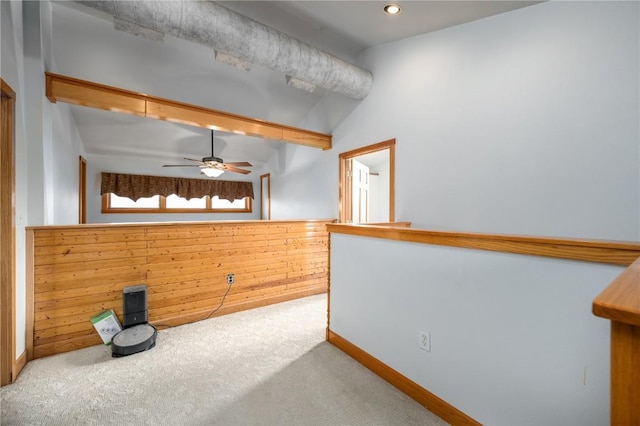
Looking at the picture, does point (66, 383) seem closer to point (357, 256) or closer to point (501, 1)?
point (357, 256)

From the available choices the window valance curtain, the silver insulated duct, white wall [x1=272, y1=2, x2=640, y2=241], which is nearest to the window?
the window valance curtain

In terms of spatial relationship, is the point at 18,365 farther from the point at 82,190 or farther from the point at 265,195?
the point at 265,195

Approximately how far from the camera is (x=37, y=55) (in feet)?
7.53

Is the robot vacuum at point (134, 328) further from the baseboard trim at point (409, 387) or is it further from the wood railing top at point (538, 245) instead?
the wood railing top at point (538, 245)

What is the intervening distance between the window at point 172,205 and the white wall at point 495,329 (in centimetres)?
579

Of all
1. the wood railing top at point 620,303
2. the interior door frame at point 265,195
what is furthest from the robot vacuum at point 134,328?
the interior door frame at point 265,195

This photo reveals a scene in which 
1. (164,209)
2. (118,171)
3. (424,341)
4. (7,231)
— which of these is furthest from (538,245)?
(118,171)

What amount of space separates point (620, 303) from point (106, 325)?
3251 millimetres

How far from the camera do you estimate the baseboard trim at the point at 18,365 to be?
198 cm

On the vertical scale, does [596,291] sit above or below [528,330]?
above

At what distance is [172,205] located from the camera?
21.5ft

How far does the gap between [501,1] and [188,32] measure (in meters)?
2.78

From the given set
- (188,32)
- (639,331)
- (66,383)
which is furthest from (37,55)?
(639,331)

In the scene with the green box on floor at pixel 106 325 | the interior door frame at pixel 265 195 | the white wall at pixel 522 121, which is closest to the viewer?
the white wall at pixel 522 121
